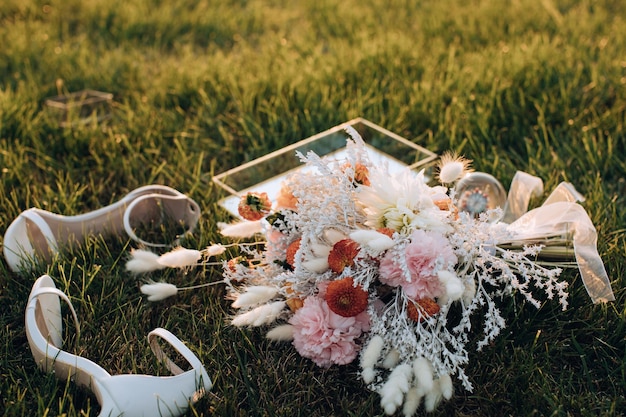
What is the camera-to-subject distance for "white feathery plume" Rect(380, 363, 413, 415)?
146 cm

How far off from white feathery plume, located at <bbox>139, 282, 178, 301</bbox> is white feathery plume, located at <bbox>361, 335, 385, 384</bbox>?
0.57 meters

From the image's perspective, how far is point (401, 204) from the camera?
1.70 metres

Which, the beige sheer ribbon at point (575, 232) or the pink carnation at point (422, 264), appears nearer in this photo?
the pink carnation at point (422, 264)

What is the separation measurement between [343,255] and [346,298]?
0.37 feet

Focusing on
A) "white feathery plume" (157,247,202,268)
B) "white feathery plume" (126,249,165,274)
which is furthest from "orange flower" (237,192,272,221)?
"white feathery plume" (126,249,165,274)

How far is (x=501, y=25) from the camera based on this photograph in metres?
3.87

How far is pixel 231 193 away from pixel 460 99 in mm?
1152

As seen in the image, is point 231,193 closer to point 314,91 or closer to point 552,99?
point 314,91

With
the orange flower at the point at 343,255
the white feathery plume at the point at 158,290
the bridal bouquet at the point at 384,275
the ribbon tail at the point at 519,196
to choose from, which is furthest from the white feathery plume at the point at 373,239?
the ribbon tail at the point at 519,196

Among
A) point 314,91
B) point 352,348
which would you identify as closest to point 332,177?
point 352,348

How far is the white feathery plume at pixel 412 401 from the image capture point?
60.0 inches

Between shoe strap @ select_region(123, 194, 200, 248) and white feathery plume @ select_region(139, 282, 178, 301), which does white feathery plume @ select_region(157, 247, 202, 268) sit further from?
shoe strap @ select_region(123, 194, 200, 248)

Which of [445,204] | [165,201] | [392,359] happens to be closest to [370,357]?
[392,359]

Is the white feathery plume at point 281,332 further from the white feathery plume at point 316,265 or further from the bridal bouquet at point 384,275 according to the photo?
the white feathery plume at point 316,265
